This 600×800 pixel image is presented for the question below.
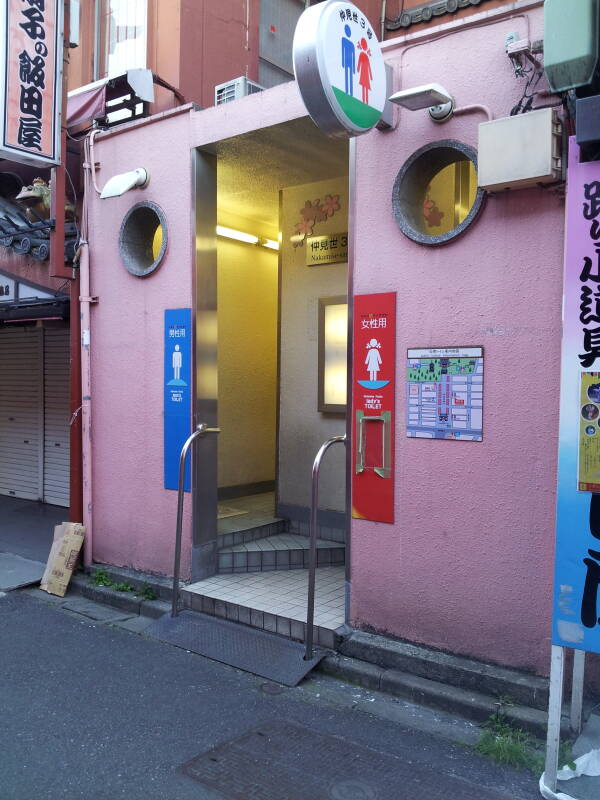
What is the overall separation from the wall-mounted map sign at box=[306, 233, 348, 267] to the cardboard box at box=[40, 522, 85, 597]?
142 inches

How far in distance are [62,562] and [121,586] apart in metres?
0.71

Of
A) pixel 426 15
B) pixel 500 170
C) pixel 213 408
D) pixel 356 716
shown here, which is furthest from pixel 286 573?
pixel 426 15

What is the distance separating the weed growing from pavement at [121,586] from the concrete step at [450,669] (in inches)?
83.1

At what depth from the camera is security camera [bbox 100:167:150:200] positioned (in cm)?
616

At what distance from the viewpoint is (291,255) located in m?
7.45

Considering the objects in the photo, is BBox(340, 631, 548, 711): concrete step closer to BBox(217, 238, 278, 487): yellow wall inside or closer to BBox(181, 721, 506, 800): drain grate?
BBox(181, 721, 506, 800): drain grate

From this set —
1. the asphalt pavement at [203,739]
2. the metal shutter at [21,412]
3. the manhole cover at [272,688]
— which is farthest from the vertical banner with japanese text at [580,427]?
the metal shutter at [21,412]

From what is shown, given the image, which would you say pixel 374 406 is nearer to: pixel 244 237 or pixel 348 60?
pixel 348 60

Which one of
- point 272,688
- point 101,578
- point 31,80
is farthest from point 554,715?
point 31,80

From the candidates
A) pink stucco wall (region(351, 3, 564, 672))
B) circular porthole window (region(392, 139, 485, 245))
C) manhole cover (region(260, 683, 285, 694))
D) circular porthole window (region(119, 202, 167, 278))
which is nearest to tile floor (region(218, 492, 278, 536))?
manhole cover (region(260, 683, 285, 694))

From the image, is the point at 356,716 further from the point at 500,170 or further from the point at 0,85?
the point at 0,85

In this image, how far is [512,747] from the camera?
12.4ft

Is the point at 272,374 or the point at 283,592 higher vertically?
the point at 272,374

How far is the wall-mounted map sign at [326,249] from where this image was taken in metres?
7.00
